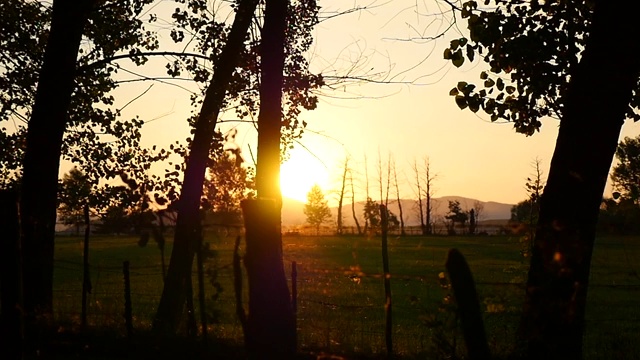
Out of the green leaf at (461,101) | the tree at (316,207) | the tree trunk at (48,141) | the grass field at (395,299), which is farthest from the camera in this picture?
the tree at (316,207)

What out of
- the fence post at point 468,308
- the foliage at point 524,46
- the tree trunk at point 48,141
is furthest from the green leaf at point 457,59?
the tree trunk at point 48,141

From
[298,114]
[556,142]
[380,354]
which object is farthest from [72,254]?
[556,142]

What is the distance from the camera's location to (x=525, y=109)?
42.4 feet

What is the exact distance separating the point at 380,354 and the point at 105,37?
1333cm

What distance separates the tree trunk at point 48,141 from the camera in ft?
49.3

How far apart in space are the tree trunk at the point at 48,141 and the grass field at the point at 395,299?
1.46 meters

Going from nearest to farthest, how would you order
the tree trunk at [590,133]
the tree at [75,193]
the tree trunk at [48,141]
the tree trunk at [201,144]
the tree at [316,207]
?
1. the tree trunk at [590,133]
2. the tree trunk at [48,141]
3. the tree trunk at [201,144]
4. the tree at [75,193]
5. the tree at [316,207]

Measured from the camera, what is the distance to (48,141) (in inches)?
601

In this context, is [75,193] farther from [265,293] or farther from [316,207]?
[316,207]

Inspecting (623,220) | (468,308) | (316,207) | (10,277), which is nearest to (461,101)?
(623,220)

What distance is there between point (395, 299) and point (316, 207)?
160m

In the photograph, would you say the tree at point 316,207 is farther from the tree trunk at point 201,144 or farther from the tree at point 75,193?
the tree trunk at point 201,144

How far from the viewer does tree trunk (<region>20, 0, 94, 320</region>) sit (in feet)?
49.3

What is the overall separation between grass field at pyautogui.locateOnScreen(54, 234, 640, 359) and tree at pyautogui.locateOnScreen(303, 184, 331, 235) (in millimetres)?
114861
